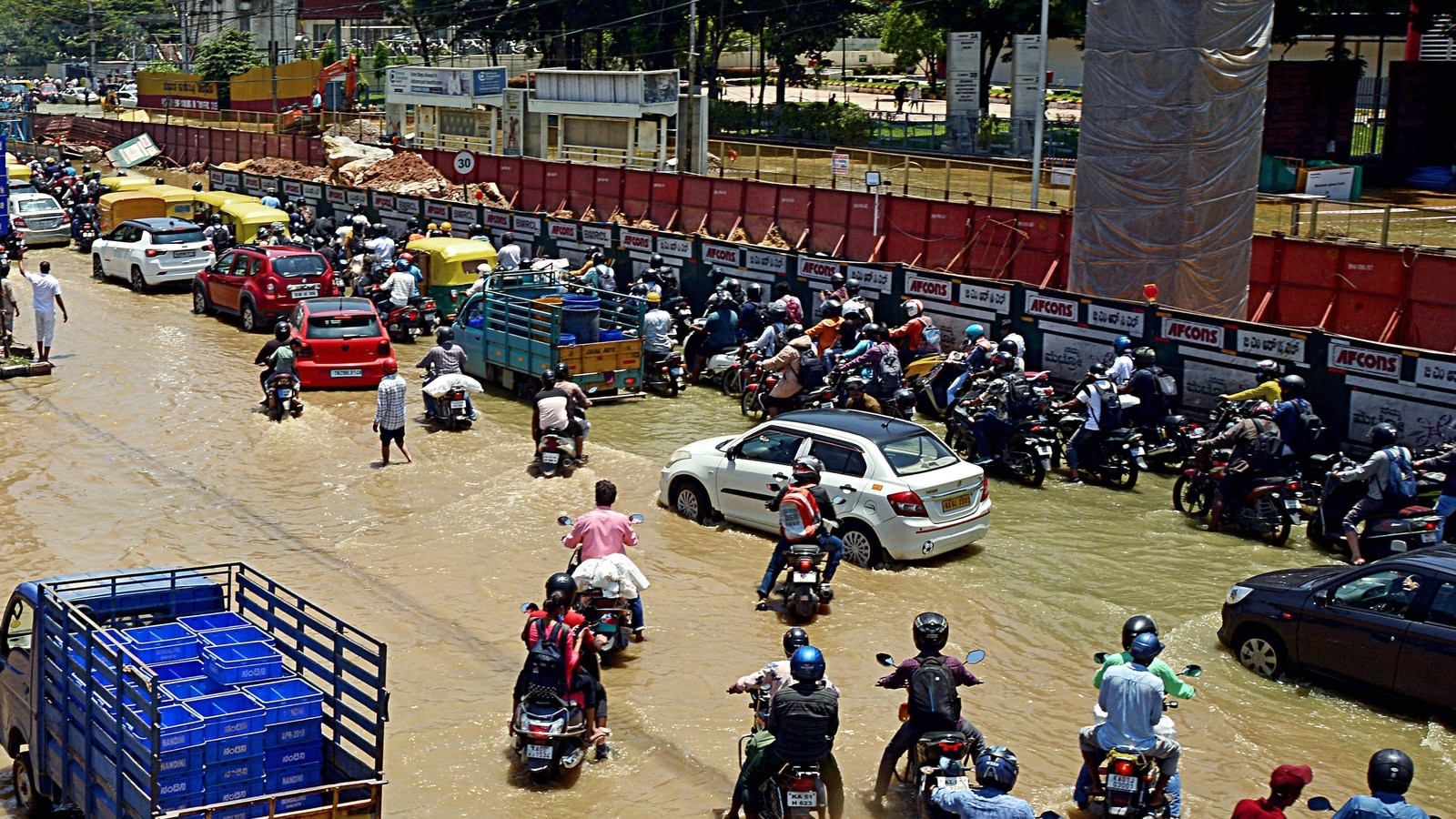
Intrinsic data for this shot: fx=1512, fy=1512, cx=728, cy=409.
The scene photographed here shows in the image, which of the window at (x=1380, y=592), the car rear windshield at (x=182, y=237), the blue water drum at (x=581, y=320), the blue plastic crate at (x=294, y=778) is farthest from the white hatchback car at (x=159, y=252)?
the window at (x=1380, y=592)

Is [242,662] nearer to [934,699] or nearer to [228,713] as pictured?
[228,713]

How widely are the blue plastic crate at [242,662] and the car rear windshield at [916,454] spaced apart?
23.1 ft

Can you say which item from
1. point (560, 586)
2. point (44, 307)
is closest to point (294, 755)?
point (560, 586)

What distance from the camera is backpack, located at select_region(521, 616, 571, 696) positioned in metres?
9.95

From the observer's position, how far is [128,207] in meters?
36.0

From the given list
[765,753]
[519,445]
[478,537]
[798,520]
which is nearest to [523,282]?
[519,445]

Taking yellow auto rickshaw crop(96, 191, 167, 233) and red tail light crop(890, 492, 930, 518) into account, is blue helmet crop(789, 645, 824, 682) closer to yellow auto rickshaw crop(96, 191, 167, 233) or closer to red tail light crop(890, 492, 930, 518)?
red tail light crop(890, 492, 930, 518)

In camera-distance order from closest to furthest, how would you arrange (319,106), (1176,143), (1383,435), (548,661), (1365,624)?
1. (548,661)
2. (1365,624)
3. (1383,435)
4. (1176,143)
5. (319,106)

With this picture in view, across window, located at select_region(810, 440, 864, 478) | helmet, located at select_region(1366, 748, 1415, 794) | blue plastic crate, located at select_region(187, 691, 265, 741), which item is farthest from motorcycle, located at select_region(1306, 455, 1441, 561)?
blue plastic crate, located at select_region(187, 691, 265, 741)

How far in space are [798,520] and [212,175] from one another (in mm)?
36124

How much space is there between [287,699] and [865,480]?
729 cm

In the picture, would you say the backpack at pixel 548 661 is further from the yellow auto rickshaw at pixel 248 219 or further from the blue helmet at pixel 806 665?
the yellow auto rickshaw at pixel 248 219

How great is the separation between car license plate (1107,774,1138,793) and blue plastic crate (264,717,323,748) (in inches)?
184

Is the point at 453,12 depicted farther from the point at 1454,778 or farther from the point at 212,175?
the point at 1454,778
